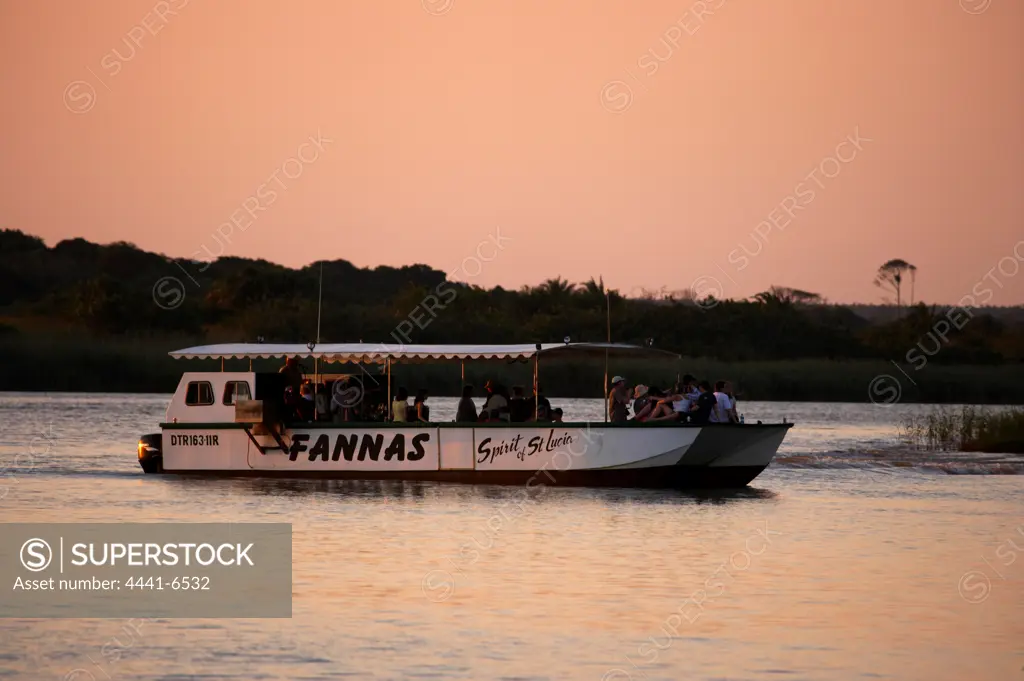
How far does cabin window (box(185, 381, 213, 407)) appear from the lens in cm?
3117

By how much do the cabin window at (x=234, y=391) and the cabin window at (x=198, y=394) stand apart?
0.98ft

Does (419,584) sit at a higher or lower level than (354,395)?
lower

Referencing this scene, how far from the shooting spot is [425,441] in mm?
29766

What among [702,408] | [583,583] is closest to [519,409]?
[702,408]

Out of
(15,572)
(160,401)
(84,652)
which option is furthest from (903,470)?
(160,401)

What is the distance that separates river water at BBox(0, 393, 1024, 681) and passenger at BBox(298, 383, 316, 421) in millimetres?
1343

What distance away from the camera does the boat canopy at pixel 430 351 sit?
29891 mm

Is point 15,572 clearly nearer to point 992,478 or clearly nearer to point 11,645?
point 11,645

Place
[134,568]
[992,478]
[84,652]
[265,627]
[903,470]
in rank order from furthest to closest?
[903,470] → [992,478] → [134,568] → [265,627] → [84,652]

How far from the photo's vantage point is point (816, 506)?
98.0 ft

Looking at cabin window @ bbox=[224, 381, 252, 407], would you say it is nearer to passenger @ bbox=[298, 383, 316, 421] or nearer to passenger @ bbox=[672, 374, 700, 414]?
passenger @ bbox=[298, 383, 316, 421]

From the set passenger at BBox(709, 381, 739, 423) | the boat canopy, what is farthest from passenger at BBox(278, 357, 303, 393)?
passenger at BBox(709, 381, 739, 423)

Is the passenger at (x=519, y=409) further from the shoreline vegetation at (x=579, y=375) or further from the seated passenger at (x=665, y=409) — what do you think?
the shoreline vegetation at (x=579, y=375)

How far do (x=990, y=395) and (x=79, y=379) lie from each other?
122 feet
